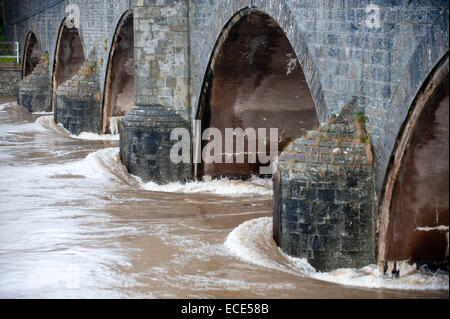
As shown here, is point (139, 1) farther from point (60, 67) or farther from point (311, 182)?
point (60, 67)

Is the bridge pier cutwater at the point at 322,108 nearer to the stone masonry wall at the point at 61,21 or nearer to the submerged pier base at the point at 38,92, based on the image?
the stone masonry wall at the point at 61,21

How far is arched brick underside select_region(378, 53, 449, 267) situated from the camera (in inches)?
267

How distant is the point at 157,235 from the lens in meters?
9.52

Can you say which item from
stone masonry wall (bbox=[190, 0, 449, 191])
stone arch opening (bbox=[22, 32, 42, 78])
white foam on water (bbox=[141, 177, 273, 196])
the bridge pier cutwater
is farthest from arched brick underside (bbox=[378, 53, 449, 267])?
stone arch opening (bbox=[22, 32, 42, 78])

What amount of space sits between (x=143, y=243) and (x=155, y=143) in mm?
3565

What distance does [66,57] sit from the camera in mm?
21781

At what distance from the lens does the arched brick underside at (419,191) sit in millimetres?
6781

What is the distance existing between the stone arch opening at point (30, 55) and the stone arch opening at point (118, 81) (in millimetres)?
10072

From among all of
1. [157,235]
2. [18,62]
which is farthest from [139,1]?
[18,62]

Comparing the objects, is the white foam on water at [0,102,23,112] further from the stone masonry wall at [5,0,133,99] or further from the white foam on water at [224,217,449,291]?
the white foam on water at [224,217,449,291]

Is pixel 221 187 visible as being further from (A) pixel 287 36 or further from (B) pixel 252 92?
(A) pixel 287 36

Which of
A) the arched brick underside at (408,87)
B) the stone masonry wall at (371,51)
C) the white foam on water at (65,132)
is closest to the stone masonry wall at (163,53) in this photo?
the stone masonry wall at (371,51)

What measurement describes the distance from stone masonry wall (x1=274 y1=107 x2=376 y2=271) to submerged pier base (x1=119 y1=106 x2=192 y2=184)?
4.62 m

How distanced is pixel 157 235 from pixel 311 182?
2.48 meters
